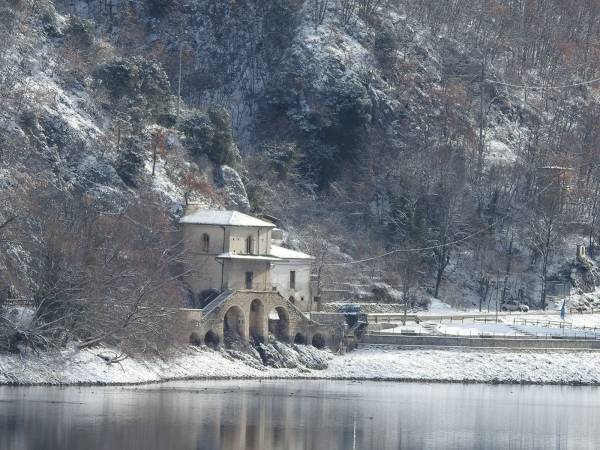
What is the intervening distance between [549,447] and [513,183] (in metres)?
80.2

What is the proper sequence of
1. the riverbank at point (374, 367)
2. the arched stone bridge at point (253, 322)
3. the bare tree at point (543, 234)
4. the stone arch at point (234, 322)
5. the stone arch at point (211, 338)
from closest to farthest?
the riverbank at point (374, 367) → the arched stone bridge at point (253, 322) → the stone arch at point (211, 338) → the stone arch at point (234, 322) → the bare tree at point (543, 234)

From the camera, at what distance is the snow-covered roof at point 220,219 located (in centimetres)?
13388

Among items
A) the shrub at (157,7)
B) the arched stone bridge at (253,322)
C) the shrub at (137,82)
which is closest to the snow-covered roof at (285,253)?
the arched stone bridge at (253,322)

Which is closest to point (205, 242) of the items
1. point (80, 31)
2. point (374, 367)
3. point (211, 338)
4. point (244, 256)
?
point (244, 256)

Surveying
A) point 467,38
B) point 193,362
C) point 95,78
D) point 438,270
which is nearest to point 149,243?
point 193,362

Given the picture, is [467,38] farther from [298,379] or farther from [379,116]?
[298,379]

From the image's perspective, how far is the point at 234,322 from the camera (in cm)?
13188

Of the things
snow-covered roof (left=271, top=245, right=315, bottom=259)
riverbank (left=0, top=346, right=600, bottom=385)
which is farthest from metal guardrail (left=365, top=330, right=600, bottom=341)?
snow-covered roof (left=271, top=245, right=315, bottom=259)

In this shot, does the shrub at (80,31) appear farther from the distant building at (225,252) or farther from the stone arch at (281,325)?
the stone arch at (281,325)

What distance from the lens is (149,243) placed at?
431 ft

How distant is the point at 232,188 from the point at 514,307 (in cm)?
2584

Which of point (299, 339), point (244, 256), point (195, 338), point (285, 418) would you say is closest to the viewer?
point (285, 418)

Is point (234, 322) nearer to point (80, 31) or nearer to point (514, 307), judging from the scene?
point (514, 307)

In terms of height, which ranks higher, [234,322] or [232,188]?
[232,188]
